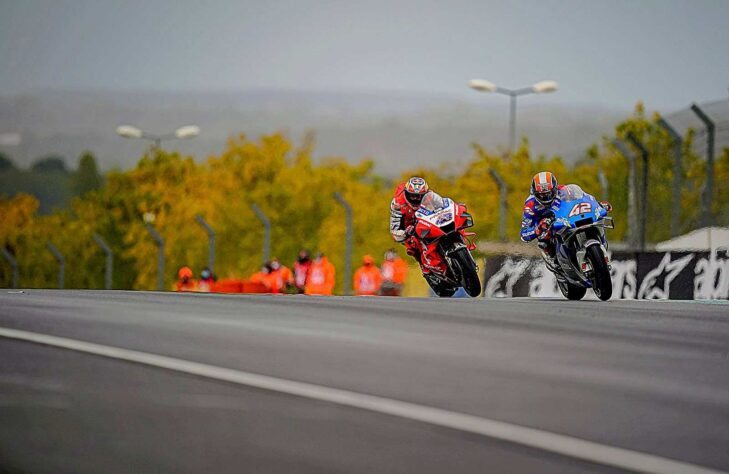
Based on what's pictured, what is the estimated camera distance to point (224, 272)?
60.6 m

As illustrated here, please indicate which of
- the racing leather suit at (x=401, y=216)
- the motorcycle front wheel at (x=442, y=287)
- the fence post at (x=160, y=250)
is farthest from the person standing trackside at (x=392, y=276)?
the racing leather suit at (x=401, y=216)

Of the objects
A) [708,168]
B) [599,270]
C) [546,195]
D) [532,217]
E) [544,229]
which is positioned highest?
[708,168]

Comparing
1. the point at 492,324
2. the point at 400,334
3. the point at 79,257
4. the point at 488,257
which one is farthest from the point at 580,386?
the point at 79,257

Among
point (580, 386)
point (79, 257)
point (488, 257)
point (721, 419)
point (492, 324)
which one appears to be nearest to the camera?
point (721, 419)

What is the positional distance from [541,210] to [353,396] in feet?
32.2

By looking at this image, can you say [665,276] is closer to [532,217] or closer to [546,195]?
[532,217]

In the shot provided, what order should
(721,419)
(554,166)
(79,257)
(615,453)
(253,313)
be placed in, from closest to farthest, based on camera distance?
1. (615,453)
2. (721,419)
3. (253,313)
4. (554,166)
5. (79,257)

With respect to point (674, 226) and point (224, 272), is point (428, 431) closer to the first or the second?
point (674, 226)

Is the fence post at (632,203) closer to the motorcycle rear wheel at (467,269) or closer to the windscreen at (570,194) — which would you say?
the motorcycle rear wheel at (467,269)

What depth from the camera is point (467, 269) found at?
1478 cm

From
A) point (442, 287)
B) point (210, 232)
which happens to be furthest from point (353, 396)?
point (210, 232)

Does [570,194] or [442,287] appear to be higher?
[570,194]

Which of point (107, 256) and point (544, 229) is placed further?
point (107, 256)

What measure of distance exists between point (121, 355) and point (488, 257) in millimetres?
20075
